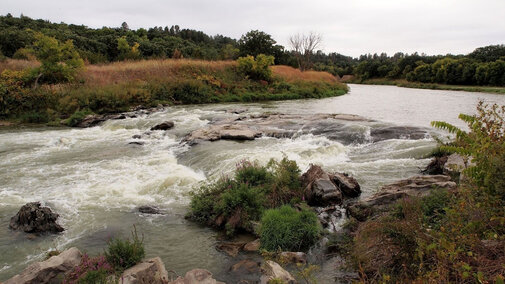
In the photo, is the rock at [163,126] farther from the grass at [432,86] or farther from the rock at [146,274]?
the grass at [432,86]

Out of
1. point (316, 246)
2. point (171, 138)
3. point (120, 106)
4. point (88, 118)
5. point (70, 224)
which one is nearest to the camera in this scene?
point (316, 246)

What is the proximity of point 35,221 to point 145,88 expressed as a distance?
19993 millimetres

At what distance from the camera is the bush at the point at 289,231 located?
5.14m

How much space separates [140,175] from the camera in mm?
9117

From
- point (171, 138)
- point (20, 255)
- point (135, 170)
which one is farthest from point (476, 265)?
point (171, 138)

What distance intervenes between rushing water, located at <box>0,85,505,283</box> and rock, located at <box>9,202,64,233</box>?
0.60 ft

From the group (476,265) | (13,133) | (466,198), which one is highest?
(466,198)

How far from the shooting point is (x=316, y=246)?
17.0 feet

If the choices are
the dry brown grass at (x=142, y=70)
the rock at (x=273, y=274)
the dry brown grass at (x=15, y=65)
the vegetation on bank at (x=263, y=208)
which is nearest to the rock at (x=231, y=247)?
the vegetation on bank at (x=263, y=208)

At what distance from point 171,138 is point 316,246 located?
10193mm

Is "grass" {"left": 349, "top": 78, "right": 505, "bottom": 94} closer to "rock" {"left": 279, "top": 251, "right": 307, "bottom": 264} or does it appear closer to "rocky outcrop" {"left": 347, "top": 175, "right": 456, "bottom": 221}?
"rocky outcrop" {"left": 347, "top": 175, "right": 456, "bottom": 221}

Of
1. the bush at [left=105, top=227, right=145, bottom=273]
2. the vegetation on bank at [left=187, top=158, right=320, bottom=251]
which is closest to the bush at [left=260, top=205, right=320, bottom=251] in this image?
the vegetation on bank at [left=187, top=158, right=320, bottom=251]

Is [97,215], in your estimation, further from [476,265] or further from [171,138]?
[171,138]

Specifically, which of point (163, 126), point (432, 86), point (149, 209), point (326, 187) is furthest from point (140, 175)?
point (432, 86)
